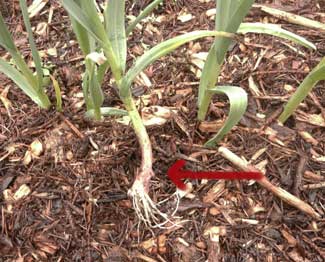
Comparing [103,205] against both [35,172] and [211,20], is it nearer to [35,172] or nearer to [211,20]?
[35,172]

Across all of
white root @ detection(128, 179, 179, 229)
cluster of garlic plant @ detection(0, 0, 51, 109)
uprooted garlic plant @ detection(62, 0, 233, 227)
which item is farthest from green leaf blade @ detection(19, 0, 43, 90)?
white root @ detection(128, 179, 179, 229)

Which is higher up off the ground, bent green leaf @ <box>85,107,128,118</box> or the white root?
bent green leaf @ <box>85,107,128,118</box>

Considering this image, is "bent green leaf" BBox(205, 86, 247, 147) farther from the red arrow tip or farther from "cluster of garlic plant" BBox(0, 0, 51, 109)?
"cluster of garlic plant" BBox(0, 0, 51, 109)

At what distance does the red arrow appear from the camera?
48.7 inches

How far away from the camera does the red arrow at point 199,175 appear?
1.24 m

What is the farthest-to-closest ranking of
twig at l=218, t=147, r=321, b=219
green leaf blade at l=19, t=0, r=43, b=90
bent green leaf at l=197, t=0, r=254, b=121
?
twig at l=218, t=147, r=321, b=219, green leaf blade at l=19, t=0, r=43, b=90, bent green leaf at l=197, t=0, r=254, b=121

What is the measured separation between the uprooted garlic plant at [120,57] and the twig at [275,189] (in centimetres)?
21

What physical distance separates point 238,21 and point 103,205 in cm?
55

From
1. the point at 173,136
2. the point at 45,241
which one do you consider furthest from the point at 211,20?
the point at 45,241

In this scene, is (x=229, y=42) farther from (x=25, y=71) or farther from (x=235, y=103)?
(x=25, y=71)

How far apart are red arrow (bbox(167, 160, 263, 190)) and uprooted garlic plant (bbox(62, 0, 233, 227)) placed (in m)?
0.10

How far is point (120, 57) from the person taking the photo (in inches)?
45.9

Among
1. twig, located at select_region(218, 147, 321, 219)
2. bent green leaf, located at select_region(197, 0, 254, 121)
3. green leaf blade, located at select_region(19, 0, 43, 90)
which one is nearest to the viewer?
bent green leaf, located at select_region(197, 0, 254, 121)

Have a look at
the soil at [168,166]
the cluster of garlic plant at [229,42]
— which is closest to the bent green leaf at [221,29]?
the cluster of garlic plant at [229,42]
